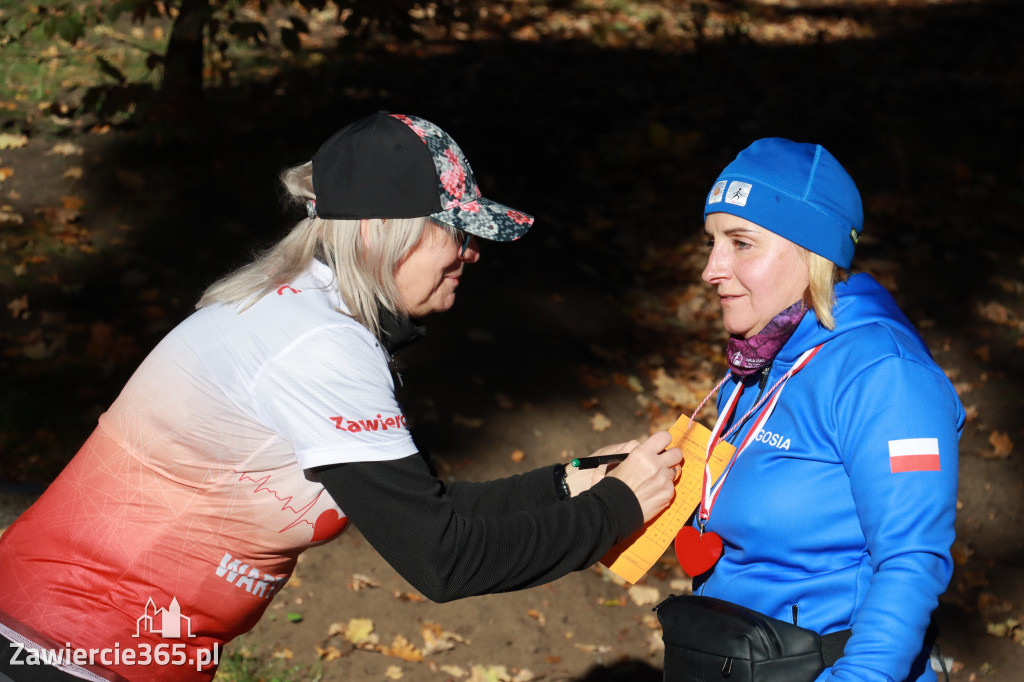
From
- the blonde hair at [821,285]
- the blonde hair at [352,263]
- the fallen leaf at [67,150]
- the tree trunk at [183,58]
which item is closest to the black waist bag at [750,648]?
the blonde hair at [821,285]

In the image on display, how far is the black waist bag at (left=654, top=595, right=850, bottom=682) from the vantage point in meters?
2.38

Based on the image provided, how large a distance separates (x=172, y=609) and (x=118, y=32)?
1067 centimetres

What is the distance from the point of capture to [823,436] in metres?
2.45

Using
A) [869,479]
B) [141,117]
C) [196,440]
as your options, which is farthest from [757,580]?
[141,117]

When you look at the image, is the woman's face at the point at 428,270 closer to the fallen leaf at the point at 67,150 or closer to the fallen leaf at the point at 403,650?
the fallen leaf at the point at 403,650

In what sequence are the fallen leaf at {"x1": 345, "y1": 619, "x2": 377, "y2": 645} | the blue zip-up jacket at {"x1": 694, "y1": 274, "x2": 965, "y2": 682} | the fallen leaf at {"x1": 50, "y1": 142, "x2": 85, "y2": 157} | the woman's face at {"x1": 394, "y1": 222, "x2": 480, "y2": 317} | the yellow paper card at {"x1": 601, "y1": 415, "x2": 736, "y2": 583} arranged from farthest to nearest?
1. the fallen leaf at {"x1": 50, "y1": 142, "x2": 85, "y2": 157}
2. the fallen leaf at {"x1": 345, "y1": 619, "x2": 377, "y2": 645}
3. the yellow paper card at {"x1": 601, "y1": 415, "x2": 736, "y2": 583}
4. the woman's face at {"x1": 394, "y1": 222, "x2": 480, "y2": 317}
5. the blue zip-up jacket at {"x1": 694, "y1": 274, "x2": 965, "y2": 682}

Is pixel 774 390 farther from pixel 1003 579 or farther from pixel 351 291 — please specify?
pixel 1003 579

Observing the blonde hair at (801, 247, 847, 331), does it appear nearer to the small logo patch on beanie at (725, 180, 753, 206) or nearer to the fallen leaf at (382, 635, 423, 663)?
the small logo patch on beanie at (725, 180, 753, 206)

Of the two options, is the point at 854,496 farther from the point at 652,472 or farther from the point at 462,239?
the point at 462,239

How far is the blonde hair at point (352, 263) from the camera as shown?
98.1 inches

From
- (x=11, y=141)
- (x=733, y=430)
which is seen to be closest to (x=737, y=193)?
(x=733, y=430)

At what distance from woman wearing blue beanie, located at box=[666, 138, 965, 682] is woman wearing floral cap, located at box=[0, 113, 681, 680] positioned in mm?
436

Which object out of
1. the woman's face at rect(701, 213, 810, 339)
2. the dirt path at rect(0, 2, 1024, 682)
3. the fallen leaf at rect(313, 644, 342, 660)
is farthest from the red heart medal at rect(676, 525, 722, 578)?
the fallen leaf at rect(313, 644, 342, 660)

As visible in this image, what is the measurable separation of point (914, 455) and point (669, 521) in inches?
31.6
